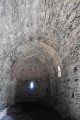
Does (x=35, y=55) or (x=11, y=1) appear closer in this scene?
A: (x=11, y=1)

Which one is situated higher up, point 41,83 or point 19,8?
point 19,8

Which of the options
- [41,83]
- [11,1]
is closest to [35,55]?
[41,83]

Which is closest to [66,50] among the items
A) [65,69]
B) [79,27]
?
[65,69]

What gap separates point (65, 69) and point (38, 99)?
471 cm

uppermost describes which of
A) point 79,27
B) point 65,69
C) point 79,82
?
point 79,27

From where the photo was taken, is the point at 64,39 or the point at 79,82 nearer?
the point at 79,82

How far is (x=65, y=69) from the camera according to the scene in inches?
184

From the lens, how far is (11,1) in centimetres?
280

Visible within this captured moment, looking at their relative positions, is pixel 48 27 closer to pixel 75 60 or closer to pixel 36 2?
pixel 36 2

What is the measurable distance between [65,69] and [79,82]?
118cm

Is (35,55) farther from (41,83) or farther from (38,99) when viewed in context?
(38,99)

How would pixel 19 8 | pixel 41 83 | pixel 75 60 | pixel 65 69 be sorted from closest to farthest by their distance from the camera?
pixel 19 8
pixel 75 60
pixel 65 69
pixel 41 83

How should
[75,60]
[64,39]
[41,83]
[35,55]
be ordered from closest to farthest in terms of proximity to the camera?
[75,60] < [64,39] < [35,55] < [41,83]

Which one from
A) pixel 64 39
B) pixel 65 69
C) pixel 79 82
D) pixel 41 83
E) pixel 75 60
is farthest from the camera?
pixel 41 83
